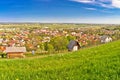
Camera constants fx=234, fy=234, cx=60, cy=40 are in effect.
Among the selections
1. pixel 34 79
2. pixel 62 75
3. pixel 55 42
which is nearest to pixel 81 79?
pixel 62 75

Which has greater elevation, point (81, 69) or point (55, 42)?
point (81, 69)

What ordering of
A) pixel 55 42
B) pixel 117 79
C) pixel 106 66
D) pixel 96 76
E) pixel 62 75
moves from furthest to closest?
pixel 55 42, pixel 106 66, pixel 62 75, pixel 96 76, pixel 117 79

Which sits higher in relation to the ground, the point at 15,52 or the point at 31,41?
the point at 15,52

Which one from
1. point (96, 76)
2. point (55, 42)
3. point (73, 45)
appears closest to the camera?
point (96, 76)

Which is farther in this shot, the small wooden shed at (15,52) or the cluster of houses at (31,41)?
the cluster of houses at (31,41)

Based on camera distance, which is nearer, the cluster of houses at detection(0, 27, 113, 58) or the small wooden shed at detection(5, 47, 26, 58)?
the small wooden shed at detection(5, 47, 26, 58)

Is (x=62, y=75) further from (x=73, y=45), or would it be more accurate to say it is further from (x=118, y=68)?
(x=73, y=45)

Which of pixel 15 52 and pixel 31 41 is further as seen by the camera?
pixel 31 41

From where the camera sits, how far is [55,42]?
68062mm

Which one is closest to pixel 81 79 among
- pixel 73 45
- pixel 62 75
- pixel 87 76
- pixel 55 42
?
pixel 87 76

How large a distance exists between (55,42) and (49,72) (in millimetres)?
59790

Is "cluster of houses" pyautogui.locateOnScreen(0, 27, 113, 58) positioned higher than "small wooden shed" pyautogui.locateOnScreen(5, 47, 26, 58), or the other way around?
"small wooden shed" pyautogui.locateOnScreen(5, 47, 26, 58)

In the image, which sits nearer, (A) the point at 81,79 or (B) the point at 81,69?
(A) the point at 81,79

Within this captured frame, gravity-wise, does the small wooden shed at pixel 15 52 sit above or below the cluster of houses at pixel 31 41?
above
